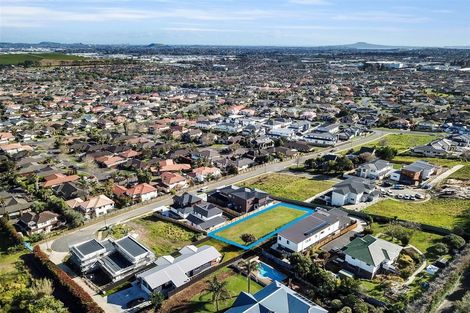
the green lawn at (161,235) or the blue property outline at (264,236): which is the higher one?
the blue property outline at (264,236)

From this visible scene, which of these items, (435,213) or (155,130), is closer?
(435,213)

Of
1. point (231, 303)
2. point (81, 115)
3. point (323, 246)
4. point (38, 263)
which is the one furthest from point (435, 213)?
point (81, 115)

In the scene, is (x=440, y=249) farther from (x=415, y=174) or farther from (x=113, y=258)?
(x=113, y=258)

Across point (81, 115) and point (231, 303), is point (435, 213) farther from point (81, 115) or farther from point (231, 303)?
point (81, 115)

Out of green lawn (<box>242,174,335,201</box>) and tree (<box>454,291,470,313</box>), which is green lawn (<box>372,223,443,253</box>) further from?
green lawn (<box>242,174,335,201</box>)

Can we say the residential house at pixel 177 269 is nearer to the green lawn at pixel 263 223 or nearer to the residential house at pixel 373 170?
the green lawn at pixel 263 223

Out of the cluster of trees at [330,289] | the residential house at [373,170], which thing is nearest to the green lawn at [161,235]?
the cluster of trees at [330,289]

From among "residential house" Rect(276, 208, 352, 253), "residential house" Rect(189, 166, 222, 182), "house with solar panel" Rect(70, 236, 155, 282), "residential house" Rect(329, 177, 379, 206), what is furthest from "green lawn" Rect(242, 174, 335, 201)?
"house with solar panel" Rect(70, 236, 155, 282)

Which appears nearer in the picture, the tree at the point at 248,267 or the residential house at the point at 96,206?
the tree at the point at 248,267
